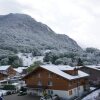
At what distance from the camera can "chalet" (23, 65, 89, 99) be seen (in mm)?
53250

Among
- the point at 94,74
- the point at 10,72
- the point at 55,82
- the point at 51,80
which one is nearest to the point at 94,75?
the point at 94,74

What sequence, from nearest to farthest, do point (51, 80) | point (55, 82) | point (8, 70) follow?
point (55, 82), point (51, 80), point (8, 70)

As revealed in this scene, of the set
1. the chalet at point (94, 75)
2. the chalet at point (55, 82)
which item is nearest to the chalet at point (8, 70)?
the chalet at point (94, 75)

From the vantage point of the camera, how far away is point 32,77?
2335 inches

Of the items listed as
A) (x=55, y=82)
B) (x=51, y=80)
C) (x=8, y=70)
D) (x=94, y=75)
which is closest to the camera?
(x=55, y=82)

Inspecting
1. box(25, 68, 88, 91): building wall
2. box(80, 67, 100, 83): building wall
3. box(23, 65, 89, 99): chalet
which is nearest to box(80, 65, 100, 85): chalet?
box(80, 67, 100, 83): building wall

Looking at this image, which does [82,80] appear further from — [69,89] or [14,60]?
[14,60]

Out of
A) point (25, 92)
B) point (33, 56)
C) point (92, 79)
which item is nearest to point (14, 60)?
point (33, 56)

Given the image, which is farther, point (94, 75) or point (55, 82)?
point (94, 75)

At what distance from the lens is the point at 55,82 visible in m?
54.6

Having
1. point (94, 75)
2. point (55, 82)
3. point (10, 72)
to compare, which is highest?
point (94, 75)

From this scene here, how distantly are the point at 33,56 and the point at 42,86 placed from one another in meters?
139

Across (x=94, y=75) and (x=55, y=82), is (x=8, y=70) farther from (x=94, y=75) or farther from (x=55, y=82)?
(x=55, y=82)

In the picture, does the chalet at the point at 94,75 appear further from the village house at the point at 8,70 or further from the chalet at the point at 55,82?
the village house at the point at 8,70
